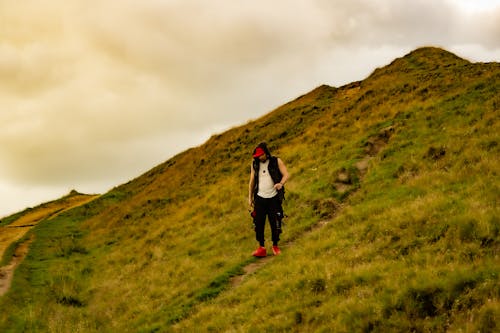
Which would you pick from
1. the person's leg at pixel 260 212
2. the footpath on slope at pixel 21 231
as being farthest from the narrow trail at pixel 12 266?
the person's leg at pixel 260 212

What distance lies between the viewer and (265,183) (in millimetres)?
13797

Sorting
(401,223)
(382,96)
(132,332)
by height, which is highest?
(382,96)

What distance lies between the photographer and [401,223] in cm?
1102

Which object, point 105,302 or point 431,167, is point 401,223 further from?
point 105,302

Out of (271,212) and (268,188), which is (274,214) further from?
(268,188)

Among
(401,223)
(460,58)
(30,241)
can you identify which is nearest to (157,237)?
(30,241)

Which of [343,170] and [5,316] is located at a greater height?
[343,170]

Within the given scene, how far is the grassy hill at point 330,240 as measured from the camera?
808cm

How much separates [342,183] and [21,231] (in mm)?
27873

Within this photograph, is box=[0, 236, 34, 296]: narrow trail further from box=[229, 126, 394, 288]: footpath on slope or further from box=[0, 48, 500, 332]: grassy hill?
box=[229, 126, 394, 288]: footpath on slope

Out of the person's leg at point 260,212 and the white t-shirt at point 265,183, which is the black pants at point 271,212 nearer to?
the person's leg at point 260,212

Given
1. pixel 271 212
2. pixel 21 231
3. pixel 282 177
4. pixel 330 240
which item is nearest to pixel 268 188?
pixel 282 177

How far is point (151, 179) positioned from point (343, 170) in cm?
2978

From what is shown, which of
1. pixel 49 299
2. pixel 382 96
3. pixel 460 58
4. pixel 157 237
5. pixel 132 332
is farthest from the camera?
pixel 460 58
